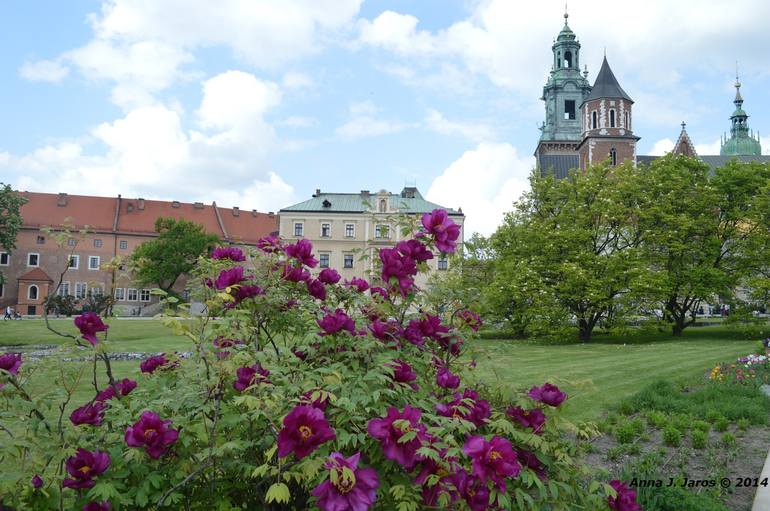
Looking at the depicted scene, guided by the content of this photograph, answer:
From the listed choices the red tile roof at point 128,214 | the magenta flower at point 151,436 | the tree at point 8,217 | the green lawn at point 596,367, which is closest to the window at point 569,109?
the red tile roof at point 128,214

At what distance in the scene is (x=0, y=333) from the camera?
27969 millimetres

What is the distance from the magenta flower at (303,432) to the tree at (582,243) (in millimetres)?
23768

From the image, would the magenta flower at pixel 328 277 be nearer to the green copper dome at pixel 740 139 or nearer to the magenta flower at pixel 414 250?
the magenta flower at pixel 414 250

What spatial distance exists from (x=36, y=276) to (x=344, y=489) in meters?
67.8

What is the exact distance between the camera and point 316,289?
12.1ft

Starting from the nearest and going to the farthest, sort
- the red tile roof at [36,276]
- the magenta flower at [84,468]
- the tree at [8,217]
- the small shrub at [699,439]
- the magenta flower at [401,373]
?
1. the magenta flower at [84,468]
2. the magenta flower at [401,373]
3. the small shrub at [699,439]
4. the tree at [8,217]
5. the red tile roof at [36,276]

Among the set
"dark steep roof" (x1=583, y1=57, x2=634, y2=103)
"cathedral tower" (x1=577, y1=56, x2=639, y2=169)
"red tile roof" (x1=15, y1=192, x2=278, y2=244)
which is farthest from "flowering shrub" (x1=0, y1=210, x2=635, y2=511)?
"red tile roof" (x1=15, y1=192, x2=278, y2=244)

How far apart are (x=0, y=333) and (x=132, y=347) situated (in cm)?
1212

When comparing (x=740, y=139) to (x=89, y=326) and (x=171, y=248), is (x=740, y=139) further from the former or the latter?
(x=89, y=326)

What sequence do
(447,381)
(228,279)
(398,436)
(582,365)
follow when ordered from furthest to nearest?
(582,365), (228,279), (447,381), (398,436)

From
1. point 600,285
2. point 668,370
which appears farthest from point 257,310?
point 600,285

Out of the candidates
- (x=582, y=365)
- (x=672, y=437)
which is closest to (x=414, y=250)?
(x=672, y=437)

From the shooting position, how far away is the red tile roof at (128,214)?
62250 mm

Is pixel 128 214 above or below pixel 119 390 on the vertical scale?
above
